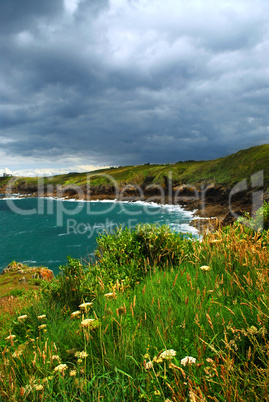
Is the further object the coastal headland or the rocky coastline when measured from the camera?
the coastal headland

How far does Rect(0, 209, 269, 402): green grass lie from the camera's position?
2.06 m

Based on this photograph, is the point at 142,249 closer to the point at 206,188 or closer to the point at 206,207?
the point at 206,207

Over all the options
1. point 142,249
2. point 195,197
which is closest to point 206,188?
point 195,197

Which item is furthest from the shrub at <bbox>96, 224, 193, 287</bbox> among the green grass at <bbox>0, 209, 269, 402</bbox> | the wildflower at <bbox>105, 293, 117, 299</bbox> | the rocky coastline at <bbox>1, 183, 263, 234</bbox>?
the wildflower at <bbox>105, 293, 117, 299</bbox>

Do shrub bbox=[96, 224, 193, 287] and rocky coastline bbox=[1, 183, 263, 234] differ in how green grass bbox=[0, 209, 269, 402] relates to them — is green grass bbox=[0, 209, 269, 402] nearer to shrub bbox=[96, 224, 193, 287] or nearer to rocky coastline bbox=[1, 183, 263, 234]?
shrub bbox=[96, 224, 193, 287]

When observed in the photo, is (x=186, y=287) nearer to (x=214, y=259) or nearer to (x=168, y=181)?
(x=214, y=259)

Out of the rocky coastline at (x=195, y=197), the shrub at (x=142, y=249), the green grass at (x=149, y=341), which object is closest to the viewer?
the green grass at (x=149, y=341)

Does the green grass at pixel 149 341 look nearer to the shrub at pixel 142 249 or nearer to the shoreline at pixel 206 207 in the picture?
the shrub at pixel 142 249

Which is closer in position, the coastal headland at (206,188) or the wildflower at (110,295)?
the wildflower at (110,295)

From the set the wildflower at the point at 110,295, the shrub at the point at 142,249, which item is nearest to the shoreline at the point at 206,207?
the shrub at the point at 142,249

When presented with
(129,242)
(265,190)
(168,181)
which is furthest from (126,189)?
(129,242)

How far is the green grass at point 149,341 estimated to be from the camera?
81.0 inches

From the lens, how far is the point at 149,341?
9.04 feet

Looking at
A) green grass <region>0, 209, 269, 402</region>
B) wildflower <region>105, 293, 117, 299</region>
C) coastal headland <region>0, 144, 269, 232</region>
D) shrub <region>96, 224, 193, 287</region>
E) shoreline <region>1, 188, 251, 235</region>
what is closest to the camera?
green grass <region>0, 209, 269, 402</region>
